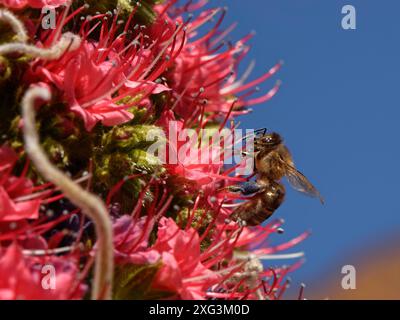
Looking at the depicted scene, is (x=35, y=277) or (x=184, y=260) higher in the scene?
(x=184, y=260)

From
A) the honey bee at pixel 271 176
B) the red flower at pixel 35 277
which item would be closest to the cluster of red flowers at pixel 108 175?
the red flower at pixel 35 277

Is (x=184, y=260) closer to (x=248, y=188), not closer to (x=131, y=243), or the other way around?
(x=131, y=243)

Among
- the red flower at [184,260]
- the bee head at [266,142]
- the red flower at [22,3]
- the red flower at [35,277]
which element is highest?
the red flower at [22,3]

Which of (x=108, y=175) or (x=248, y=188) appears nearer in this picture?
(x=108, y=175)

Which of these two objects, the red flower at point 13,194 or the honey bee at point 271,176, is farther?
the honey bee at point 271,176

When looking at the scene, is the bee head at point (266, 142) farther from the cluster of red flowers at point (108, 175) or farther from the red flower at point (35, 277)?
the red flower at point (35, 277)

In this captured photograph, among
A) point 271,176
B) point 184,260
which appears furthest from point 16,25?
point 271,176

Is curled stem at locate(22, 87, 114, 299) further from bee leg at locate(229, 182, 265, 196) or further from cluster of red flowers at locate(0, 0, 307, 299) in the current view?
bee leg at locate(229, 182, 265, 196)
